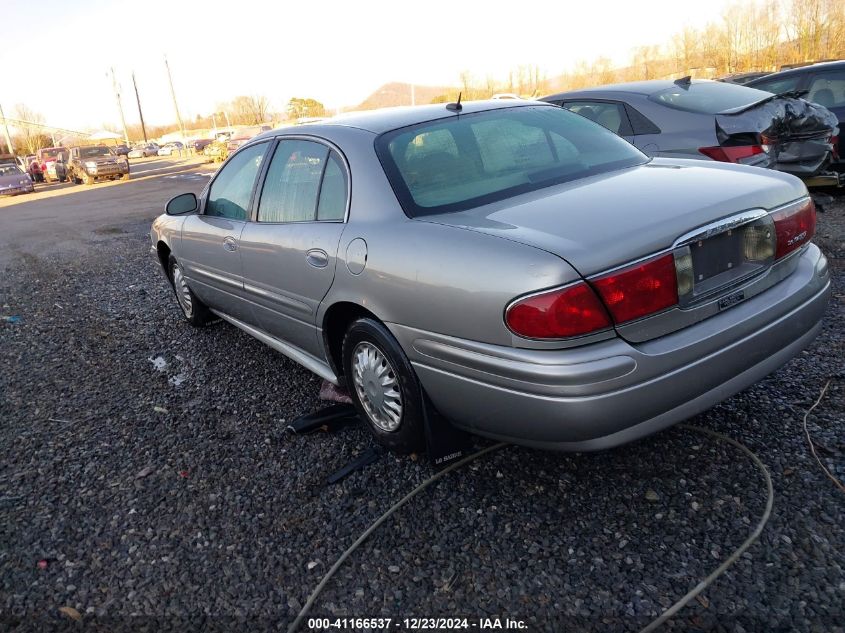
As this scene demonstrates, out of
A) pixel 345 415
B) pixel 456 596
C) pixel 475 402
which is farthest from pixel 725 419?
pixel 345 415

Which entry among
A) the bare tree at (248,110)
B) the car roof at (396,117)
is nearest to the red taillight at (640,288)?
the car roof at (396,117)

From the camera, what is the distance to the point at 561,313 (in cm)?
215

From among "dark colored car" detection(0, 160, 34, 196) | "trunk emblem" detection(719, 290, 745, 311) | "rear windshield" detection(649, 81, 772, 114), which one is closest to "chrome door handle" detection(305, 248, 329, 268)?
"trunk emblem" detection(719, 290, 745, 311)

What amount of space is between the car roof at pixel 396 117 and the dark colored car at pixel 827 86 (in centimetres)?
526

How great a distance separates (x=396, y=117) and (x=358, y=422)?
1.65 m

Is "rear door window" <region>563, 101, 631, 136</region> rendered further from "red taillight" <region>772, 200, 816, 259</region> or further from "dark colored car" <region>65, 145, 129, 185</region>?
"dark colored car" <region>65, 145, 129, 185</region>

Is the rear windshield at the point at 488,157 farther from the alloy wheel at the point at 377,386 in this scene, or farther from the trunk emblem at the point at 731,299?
the trunk emblem at the point at 731,299

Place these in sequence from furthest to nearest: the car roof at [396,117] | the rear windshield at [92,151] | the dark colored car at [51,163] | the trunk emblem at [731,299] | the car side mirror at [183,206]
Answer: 1. the dark colored car at [51,163]
2. the rear windshield at [92,151]
3. the car side mirror at [183,206]
4. the car roof at [396,117]
5. the trunk emblem at [731,299]

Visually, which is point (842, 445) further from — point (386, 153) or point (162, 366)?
point (162, 366)

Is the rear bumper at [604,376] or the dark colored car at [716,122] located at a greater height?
the dark colored car at [716,122]

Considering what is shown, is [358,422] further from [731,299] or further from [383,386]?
[731,299]

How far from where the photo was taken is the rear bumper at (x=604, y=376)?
7.17ft

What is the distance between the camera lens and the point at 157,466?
131 inches

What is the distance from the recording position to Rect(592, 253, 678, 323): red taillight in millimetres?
2176
